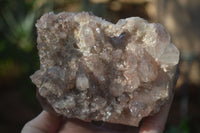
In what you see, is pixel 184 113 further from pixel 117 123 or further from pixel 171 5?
pixel 117 123

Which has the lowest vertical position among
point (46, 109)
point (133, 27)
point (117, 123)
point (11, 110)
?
point (11, 110)

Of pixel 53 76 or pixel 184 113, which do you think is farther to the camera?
pixel 184 113

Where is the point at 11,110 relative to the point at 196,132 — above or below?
above

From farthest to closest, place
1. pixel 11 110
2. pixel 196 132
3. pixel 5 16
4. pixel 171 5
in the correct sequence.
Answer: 1. pixel 5 16
2. pixel 171 5
3. pixel 11 110
4. pixel 196 132

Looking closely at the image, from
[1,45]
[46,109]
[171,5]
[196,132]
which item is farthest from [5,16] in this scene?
[196,132]

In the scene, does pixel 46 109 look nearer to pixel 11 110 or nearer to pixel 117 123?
pixel 117 123

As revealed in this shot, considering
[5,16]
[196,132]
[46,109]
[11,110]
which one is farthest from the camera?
[5,16]
